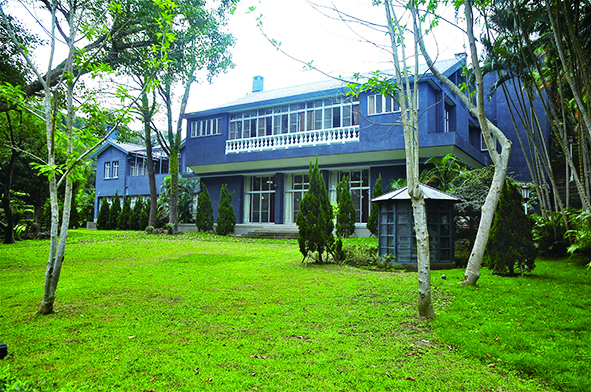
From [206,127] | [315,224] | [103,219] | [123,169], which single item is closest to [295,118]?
[206,127]

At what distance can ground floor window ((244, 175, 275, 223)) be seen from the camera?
22.5m

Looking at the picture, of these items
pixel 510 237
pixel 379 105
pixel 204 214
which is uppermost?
pixel 379 105

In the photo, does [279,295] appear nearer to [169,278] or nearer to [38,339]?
[169,278]

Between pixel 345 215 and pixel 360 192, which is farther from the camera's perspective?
pixel 360 192

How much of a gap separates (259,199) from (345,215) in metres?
7.00

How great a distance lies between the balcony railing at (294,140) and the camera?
18625 millimetres

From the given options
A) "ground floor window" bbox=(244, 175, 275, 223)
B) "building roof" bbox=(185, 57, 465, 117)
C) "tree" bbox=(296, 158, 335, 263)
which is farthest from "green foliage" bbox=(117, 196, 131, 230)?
"tree" bbox=(296, 158, 335, 263)

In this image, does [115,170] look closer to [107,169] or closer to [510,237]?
[107,169]

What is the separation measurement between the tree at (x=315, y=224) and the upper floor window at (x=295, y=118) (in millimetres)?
9464

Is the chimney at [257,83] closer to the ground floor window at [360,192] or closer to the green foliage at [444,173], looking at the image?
the ground floor window at [360,192]

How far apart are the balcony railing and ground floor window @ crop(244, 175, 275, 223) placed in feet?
7.77

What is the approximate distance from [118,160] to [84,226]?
19.9ft

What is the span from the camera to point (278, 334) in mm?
4352

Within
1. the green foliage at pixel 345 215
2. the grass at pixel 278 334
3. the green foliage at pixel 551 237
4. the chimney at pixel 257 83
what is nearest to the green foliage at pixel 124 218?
the chimney at pixel 257 83
